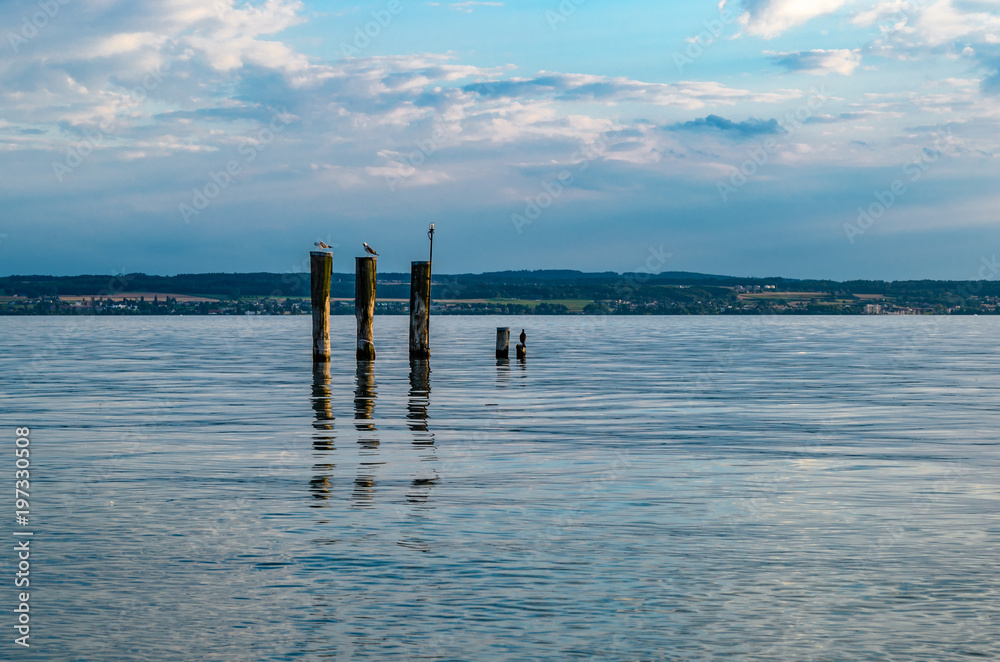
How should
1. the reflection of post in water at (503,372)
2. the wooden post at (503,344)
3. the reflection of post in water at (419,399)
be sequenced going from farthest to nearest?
the wooden post at (503,344) < the reflection of post in water at (503,372) < the reflection of post in water at (419,399)

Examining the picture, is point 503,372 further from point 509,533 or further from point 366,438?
point 509,533

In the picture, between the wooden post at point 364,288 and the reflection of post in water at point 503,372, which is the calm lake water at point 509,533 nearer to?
the reflection of post in water at point 503,372

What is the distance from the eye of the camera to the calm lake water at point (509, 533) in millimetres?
8430

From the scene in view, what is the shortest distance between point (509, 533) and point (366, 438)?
8959 millimetres

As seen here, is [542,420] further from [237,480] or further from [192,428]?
[237,480]

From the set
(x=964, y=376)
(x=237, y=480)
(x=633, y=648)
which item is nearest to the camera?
(x=633, y=648)

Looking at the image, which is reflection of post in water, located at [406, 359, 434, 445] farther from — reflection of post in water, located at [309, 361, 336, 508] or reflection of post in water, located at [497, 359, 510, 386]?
reflection of post in water, located at [497, 359, 510, 386]

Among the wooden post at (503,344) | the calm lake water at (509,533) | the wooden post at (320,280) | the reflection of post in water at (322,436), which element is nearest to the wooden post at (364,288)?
the wooden post at (320,280)

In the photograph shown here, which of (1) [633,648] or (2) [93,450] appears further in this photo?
(2) [93,450]

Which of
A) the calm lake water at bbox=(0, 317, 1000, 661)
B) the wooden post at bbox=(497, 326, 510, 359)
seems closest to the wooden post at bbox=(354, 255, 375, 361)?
the wooden post at bbox=(497, 326, 510, 359)

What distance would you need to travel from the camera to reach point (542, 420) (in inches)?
947

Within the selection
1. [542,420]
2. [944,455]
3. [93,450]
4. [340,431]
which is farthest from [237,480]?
[944,455]

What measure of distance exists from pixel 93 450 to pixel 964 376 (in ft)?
103

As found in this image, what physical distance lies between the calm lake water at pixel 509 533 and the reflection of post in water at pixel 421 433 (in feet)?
0.41
